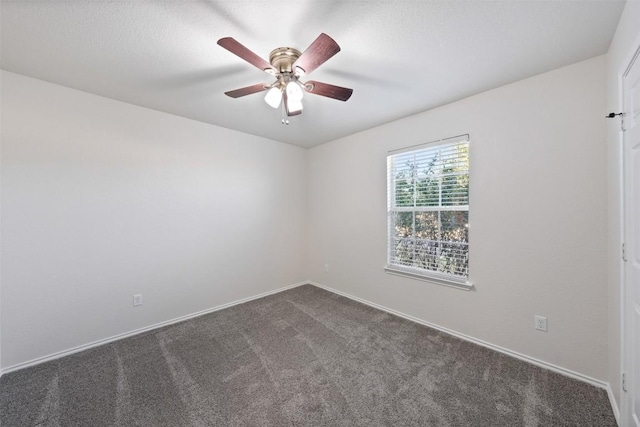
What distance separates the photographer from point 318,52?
53.0 inches

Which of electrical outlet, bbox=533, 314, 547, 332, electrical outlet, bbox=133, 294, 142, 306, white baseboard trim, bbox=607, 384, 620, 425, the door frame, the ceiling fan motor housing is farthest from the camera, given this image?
electrical outlet, bbox=133, 294, 142, 306

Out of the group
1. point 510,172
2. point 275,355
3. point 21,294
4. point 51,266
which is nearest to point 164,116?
point 51,266

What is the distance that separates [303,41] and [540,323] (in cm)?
287

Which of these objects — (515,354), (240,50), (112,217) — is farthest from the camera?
(112,217)

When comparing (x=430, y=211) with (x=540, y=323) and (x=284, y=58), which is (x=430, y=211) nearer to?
(x=540, y=323)

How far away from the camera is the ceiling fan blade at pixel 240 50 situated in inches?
48.3

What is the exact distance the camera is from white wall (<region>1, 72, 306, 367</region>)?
2002 millimetres

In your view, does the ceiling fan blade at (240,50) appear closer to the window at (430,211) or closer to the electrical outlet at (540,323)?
the window at (430,211)

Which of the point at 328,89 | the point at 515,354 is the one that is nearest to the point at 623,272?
the point at 515,354

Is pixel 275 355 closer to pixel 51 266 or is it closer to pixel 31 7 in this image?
pixel 51 266

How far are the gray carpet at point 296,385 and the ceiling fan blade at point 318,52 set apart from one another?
2.22 metres

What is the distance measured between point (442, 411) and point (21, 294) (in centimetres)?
342

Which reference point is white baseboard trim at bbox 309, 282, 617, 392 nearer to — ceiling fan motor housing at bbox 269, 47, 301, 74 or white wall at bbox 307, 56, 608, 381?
white wall at bbox 307, 56, 608, 381

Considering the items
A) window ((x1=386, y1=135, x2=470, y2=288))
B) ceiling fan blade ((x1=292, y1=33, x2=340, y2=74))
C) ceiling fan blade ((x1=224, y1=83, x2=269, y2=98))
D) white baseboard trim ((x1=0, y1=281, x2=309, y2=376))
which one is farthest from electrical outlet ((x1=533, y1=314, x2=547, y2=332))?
white baseboard trim ((x1=0, y1=281, x2=309, y2=376))
